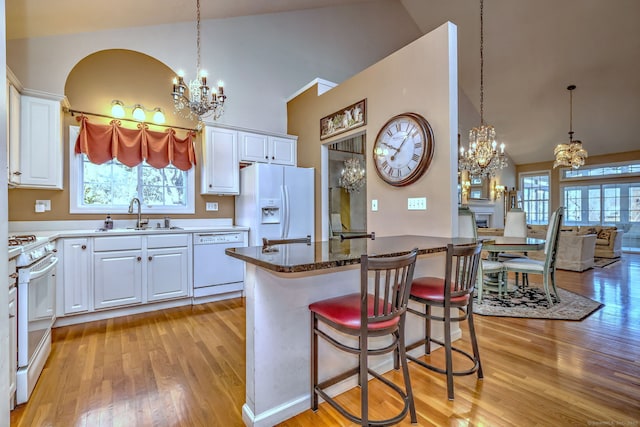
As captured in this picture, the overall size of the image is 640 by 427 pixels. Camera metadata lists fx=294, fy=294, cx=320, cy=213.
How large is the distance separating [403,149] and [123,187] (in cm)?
344

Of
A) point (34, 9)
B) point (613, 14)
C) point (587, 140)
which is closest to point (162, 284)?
point (34, 9)

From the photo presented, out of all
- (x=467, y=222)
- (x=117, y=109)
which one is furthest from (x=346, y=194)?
(x=117, y=109)

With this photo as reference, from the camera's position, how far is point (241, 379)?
1987 mm

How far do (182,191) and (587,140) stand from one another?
1038 centimetres

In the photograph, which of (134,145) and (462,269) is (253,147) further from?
(462,269)

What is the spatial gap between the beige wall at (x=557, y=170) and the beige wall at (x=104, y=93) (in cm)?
1060

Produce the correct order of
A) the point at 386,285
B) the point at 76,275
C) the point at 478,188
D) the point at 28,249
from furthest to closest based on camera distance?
the point at 478,188
the point at 76,275
the point at 28,249
the point at 386,285

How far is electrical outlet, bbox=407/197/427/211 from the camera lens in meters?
2.79

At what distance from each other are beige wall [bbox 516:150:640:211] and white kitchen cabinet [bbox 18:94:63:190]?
11.6m

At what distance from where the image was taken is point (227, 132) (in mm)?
4129

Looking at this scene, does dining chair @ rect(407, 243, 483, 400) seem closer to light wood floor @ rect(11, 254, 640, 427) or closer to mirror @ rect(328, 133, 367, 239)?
light wood floor @ rect(11, 254, 640, 427)

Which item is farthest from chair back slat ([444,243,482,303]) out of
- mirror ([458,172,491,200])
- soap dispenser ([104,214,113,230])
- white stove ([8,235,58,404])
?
mirror ([458,172,491,200])

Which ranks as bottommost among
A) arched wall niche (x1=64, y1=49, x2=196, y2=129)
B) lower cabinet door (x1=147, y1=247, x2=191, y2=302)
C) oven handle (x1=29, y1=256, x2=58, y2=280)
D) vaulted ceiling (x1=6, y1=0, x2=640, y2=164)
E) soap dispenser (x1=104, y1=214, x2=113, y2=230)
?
lower cabinet door (x1=147, y1=247, x2=191, y2=302)

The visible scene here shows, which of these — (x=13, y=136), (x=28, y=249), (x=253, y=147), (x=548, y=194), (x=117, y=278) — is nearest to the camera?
(x=28, y=249)
